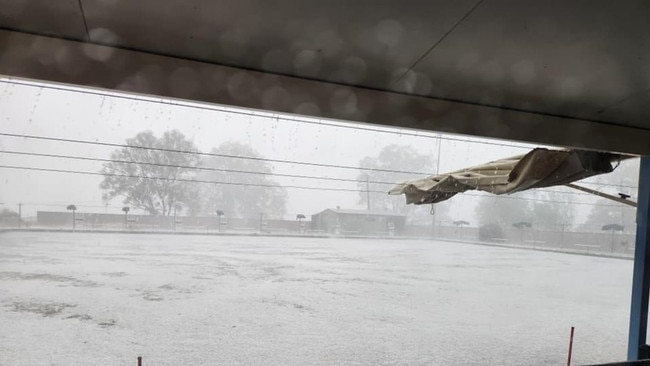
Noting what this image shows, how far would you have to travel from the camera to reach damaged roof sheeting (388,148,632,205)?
4090mm

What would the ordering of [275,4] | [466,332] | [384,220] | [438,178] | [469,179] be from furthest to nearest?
[384,220] → [466,332] → [438,178] → [469,179] → [275,4]

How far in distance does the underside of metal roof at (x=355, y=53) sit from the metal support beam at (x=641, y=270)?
52.4 inches

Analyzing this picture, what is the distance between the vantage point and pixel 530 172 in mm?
4316

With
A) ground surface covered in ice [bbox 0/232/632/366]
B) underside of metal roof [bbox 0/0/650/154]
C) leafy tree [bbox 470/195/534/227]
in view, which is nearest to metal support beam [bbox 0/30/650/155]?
underside of metal roof [bbox 0/0/650/154]

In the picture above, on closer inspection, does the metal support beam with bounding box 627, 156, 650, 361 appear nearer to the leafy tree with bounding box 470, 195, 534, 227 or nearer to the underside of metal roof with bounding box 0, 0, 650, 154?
the underside of metal roof with bounding box 0, 0, 650, 154

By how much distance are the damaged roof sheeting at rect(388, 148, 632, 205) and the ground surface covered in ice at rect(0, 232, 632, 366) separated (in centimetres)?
264

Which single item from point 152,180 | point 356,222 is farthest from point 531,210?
point 152,180

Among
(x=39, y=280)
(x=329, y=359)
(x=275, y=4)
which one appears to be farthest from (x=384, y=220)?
(x=275, y=4)

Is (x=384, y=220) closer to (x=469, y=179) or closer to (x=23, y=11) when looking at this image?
(x=469, y=179)

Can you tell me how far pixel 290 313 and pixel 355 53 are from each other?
740 cm

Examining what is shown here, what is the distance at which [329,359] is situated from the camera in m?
5.86

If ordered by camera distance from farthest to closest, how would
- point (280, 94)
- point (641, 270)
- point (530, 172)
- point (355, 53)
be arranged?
point (530, 172) → point (641, 270) → point (280, 94) → point (355, 53)

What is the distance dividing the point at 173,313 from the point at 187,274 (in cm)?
504

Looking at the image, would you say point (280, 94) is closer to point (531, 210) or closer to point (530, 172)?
point (530, 172)
